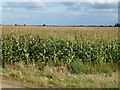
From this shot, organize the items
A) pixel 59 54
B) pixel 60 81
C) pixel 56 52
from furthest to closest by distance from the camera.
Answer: pixel 56 52, pixel 59 54, pixel 60 81

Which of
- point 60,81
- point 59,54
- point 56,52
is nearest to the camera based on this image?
point 60,81

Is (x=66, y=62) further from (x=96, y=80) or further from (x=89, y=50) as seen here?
(x=96, y=80)

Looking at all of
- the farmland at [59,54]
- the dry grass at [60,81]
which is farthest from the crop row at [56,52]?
the dry grass at [60,81]

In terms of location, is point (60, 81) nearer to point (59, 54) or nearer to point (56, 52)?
point (59, 54)

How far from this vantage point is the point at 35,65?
11398 millimetres

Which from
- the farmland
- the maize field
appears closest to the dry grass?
the farmland

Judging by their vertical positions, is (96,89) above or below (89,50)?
below

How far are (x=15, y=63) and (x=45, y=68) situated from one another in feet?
5.46

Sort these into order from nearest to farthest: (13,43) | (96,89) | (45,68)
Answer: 1. (96,89)
2. (45,68)
3. (13,43)

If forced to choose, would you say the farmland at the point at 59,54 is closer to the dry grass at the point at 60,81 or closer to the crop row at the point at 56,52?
the crop row at the point at 56,52

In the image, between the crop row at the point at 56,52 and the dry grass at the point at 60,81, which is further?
the crop row at the point at 56,52

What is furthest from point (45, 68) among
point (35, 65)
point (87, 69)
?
point (87, 69)

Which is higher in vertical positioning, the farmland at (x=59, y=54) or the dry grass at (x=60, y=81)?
the farmland at (x=59, y=54)

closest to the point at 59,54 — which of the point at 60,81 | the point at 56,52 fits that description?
the point at 56,52
